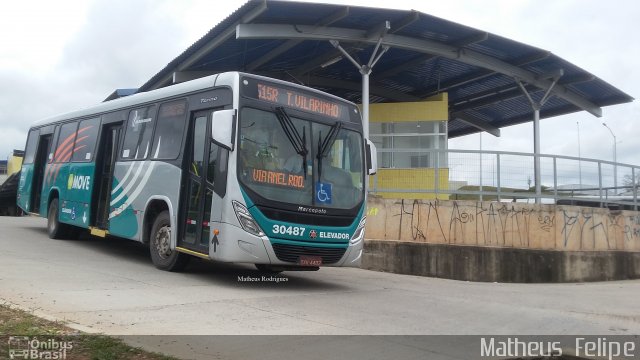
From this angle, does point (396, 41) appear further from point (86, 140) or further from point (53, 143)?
point (53, 143)

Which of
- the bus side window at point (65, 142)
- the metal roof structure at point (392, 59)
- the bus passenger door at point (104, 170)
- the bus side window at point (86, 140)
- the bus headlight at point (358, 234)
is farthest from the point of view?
the metal roof structure at point (392, 59)

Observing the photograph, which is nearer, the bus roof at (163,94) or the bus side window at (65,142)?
the bus roof at (163,94)

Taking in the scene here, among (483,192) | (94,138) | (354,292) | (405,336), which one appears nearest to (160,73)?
(94,138)

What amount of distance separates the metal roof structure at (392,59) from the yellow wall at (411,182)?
15.2ft

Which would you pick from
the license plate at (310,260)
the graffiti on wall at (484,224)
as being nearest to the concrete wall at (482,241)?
the graffiti on wall at (484,224)

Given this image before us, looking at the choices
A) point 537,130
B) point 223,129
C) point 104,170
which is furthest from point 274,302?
point 537,130

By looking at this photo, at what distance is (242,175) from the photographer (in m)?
7.76

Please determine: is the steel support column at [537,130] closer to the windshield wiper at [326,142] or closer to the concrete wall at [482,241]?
the concrete wall at [482,241]

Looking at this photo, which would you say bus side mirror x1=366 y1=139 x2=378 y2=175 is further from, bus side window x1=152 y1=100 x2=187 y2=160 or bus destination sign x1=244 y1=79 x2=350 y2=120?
bus side window x1=152 y1=100 x2=187 y2=160

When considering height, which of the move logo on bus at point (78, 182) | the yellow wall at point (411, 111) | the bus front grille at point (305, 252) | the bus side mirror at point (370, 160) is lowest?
the bus front grille at point (305, 252)

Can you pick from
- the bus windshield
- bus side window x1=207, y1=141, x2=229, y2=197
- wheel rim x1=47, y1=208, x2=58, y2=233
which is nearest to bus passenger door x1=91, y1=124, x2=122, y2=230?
wheel rim x1=47, y1=208, x2=58, y2=233

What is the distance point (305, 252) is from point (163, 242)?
109 inches

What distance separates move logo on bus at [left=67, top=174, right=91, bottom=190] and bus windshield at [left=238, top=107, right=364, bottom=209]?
5.40 metres

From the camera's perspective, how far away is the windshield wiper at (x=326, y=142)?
27.9ft
